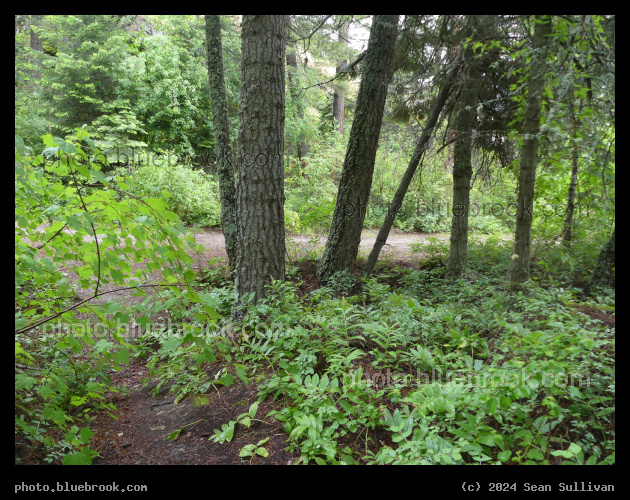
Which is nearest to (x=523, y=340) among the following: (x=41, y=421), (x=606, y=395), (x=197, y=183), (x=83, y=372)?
(x=606, y=395)

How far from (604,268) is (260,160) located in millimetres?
4240

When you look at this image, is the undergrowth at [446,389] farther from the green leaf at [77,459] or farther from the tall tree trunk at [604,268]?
the tall tree trunk at [604,268]

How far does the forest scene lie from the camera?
6.93 ft

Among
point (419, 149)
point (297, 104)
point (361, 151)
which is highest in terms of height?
point (297, 104)

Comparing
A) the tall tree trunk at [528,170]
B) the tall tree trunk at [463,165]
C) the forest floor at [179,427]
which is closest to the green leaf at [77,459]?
the forest floor at [179,427]

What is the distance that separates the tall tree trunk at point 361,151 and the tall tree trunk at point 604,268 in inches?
129

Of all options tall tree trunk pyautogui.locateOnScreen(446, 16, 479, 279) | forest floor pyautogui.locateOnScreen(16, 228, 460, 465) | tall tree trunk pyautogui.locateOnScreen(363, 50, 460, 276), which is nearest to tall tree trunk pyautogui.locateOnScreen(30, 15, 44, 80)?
tall tree trunk pyautogui.locateOnScreen(363, 50, 460, 276)

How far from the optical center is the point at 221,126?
20.5ft

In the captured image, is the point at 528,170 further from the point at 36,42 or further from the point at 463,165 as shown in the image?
the point at 36,42

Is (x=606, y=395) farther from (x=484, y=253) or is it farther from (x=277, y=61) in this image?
Answer: (x=484, y=253)

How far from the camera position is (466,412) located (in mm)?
2178

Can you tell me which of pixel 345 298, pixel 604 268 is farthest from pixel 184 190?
pixel 604 268

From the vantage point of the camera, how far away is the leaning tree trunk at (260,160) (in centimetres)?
415
